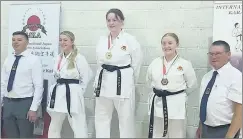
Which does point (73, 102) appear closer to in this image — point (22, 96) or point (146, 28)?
point (22, 96)

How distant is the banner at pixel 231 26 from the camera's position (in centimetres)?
300

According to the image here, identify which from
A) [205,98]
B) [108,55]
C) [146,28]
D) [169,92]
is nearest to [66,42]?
[108,55]

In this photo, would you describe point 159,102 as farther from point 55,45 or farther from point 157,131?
point 55,45

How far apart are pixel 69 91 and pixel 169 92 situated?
3.15 ft

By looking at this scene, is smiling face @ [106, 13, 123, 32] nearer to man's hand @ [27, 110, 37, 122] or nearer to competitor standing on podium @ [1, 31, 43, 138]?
competitor standing on podium @ [1, 31, 43, 138]

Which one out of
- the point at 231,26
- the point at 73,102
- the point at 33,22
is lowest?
the point at 73,102

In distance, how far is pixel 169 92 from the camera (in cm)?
289

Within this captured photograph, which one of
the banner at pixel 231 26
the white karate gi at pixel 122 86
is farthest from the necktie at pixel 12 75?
the banner at pixel 231 26

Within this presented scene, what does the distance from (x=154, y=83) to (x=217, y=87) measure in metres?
0.56

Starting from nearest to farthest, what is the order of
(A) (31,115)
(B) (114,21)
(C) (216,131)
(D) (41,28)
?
(C) (216,131)
(B) (114,21)
(A) (31,115)
(D) (41,28)

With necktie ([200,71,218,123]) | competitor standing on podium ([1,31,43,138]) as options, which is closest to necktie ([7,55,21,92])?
competitor standing on podium ([1,31,43,138])

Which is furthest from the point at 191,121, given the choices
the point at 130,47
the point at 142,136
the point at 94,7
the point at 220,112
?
the point at 94,7

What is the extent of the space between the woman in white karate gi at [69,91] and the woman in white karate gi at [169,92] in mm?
704

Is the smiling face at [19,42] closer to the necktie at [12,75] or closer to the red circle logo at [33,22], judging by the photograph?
the necktie at [12,75]
